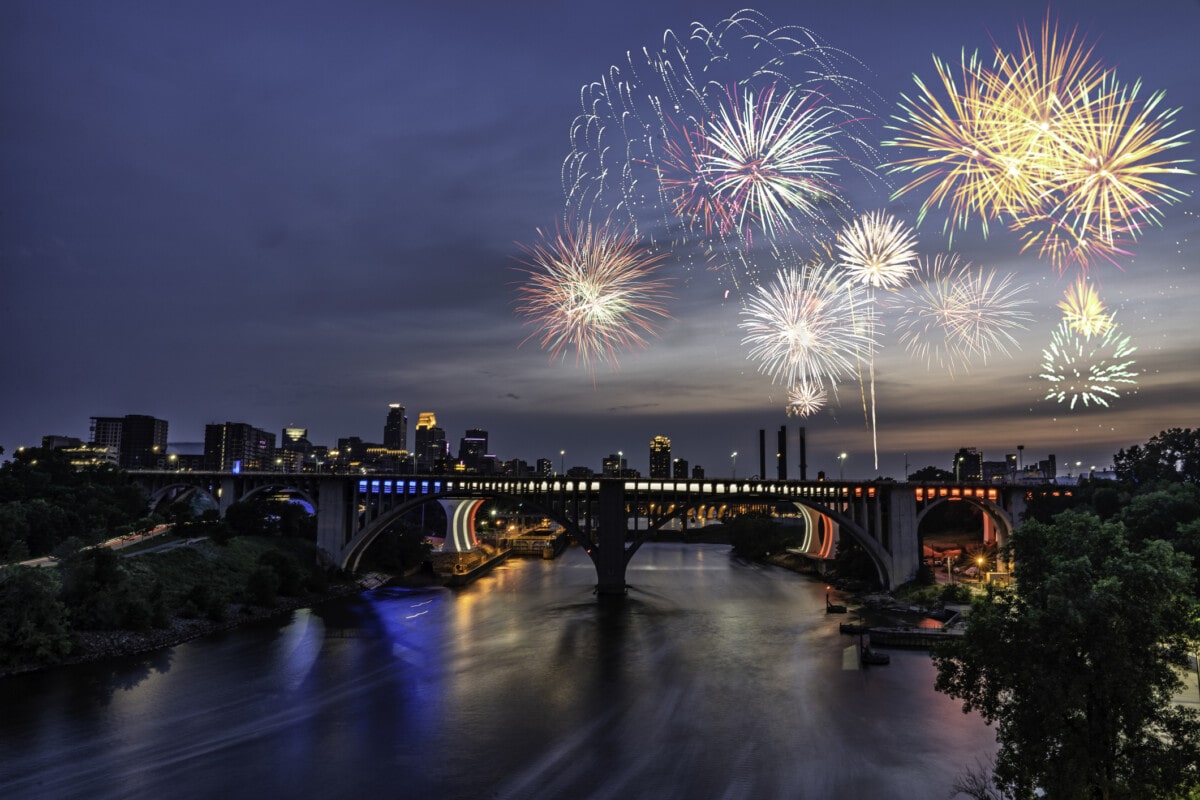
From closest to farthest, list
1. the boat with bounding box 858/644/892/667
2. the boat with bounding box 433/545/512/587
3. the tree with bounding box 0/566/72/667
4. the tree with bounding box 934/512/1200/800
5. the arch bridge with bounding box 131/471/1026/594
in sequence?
the tree with bounding box 934/512/1200/800 → the tree with bounding box 0/566/72/667 → the boat with bounding box 858/644/892/667 → the arch bridge with bounding box 131/471/1026/594 → the boat with bounding box 433/545/512/587

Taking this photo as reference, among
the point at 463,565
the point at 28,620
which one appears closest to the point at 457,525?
the point at 463,565

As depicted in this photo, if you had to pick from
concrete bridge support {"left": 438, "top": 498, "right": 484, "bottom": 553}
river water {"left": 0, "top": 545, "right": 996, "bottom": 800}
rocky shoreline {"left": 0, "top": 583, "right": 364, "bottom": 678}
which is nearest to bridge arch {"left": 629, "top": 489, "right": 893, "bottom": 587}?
river water {"left": 0, "top": 545, "right": 996, "bottom": 800}

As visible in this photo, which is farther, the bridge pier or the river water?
the bridge pier

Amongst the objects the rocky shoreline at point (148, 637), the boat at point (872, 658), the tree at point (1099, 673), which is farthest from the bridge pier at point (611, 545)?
the tree at point (1099, 673)

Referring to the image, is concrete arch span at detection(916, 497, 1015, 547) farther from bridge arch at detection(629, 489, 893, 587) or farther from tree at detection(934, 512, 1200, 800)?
tree at detection(934, 512, 1200, 800)

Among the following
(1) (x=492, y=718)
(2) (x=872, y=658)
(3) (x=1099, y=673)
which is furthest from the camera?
(2) (x=872, y=658)

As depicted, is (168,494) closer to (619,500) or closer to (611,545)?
(611,545)

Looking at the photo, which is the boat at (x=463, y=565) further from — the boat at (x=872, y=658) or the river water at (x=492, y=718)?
the boat at (x=872, y=658)
